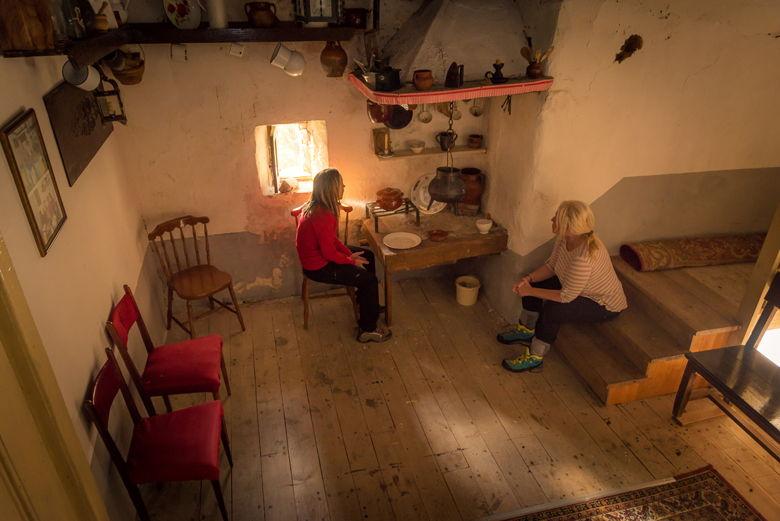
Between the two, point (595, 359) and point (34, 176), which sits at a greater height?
point (34, 176)

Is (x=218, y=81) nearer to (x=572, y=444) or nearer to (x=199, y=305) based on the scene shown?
(x=199, y=305)

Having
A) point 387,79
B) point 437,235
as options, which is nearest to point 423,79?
point 387,79

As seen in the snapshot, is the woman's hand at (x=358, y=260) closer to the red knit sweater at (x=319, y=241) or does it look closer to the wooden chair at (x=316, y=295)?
the red knit sweater at (x=319, y=241)

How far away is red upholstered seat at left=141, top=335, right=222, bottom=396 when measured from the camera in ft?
9.34

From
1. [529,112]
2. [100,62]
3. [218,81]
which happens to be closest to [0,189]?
[100,62]

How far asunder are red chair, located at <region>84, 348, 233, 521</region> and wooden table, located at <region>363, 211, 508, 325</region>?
1845mm

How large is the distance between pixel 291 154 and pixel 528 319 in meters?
2.49

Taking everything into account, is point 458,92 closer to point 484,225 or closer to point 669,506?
point 484,225

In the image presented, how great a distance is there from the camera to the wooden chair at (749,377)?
262 centimetres

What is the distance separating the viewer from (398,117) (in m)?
4.07

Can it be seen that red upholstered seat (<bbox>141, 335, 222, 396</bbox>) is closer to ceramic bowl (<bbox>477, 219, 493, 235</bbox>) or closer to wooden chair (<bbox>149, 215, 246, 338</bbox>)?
wooden chair (<bbox>149, 215, 246, 338</bbox>)

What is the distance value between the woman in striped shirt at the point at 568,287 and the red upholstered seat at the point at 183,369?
207 cm

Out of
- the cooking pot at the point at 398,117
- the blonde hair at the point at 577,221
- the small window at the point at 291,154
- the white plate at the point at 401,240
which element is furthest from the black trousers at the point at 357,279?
the blonde hair at the point at 577,221

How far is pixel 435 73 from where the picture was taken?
3.39m
